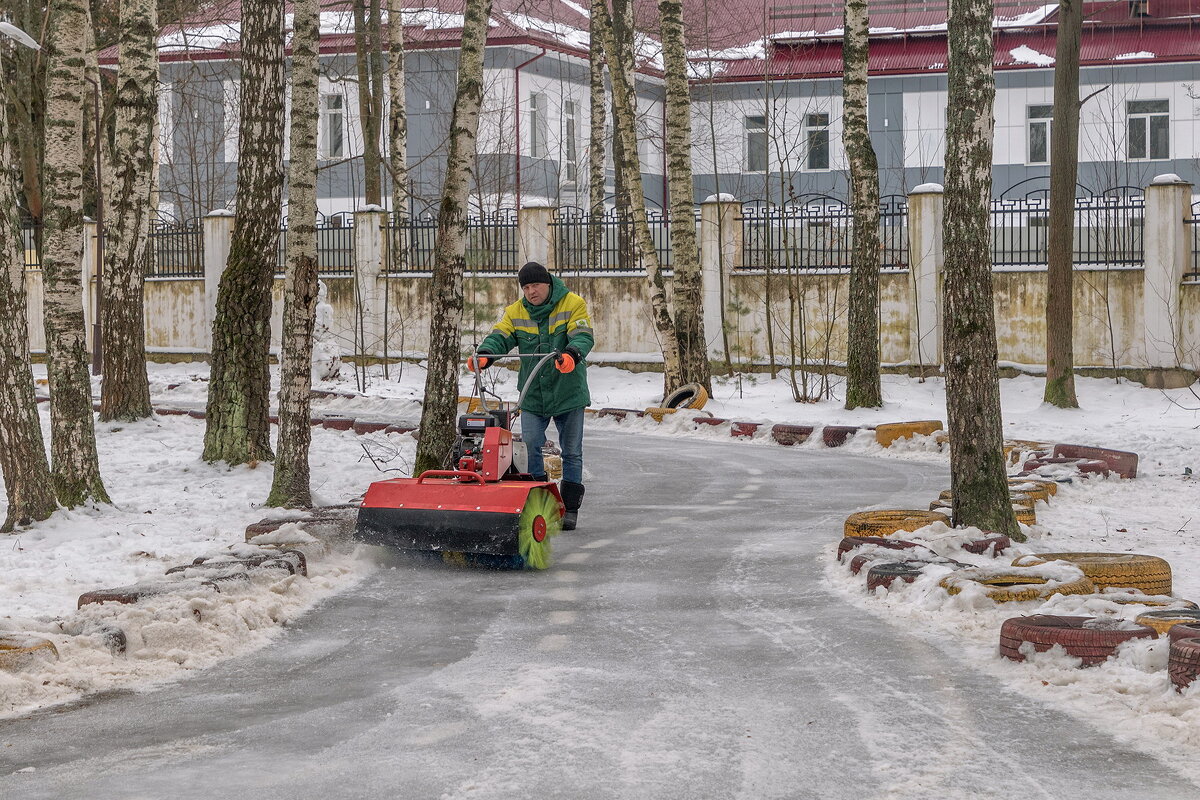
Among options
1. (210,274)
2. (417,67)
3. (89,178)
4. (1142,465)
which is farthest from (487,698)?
(417,67)

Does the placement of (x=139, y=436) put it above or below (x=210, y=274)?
below

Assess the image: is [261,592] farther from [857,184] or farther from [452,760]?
[857,184]

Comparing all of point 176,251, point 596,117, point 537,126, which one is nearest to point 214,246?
point 176,251

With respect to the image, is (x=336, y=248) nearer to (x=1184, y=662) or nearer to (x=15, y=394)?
(x=15, y=394)

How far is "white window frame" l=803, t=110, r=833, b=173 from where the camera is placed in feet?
126

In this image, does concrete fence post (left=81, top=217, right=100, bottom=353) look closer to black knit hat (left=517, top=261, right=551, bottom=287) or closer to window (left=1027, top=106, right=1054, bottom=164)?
black knit hat (left=517, top=261, right=551, bottom=287)

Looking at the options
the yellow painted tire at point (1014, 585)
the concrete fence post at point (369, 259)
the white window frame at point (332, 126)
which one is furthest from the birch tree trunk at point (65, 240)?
the white window frame at point (332, 126)

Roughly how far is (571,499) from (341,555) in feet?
6.20

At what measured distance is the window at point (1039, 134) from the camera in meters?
37.5

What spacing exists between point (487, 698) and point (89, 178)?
93.0 feet

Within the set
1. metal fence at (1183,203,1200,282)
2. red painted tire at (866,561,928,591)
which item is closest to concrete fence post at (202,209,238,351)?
metal fence at (1183,203,1200,282)

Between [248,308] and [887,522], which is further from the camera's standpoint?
[248,308]

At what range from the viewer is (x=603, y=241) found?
25.8 meters

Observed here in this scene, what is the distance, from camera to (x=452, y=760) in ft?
15.6
